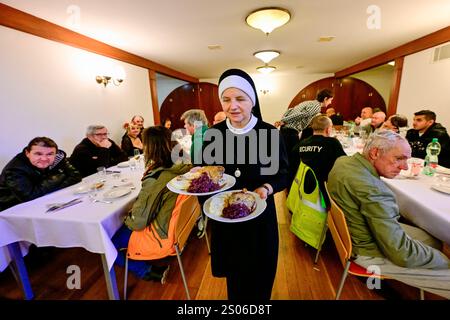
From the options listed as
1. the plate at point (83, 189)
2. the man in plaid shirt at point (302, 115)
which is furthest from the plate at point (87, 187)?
the man in plaid shirt at point (302, 115)

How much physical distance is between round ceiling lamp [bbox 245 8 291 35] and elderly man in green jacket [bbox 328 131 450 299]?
181 cm

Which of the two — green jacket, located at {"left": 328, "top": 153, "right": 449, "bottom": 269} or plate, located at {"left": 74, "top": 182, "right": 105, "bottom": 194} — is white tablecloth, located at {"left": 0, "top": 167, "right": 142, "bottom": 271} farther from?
green jacket, located at {"left": 328, "top": 153, "right": 449, "bottom": 269}

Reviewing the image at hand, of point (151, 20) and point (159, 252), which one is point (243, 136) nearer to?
point (159, 252)

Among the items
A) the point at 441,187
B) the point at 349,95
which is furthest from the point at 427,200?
the point at 349,95

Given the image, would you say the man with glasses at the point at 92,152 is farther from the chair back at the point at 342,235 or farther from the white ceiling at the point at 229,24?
the chair back at the point at 342,235

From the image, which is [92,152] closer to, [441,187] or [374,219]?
[374,219]

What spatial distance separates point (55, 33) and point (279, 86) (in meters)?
6.38

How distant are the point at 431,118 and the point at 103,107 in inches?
171

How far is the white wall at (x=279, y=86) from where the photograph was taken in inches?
283

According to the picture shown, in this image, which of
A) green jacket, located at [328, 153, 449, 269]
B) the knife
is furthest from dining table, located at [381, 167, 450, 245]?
the knife

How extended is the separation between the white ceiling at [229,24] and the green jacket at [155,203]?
175 centimetres

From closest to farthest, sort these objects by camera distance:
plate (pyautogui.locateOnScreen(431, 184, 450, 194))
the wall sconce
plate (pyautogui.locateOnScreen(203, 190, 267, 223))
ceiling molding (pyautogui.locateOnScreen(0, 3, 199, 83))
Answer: plate (pyautogui.locateOnScreen(203, 190, 267, 223)) < plate (pyautogui.locateOnScreen(431, 184, 450, 194)) < ceiling molding (pyautogui.locateOnScreen(0, 3, 199, 83)) < the wall sconce

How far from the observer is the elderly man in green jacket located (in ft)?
3.39
